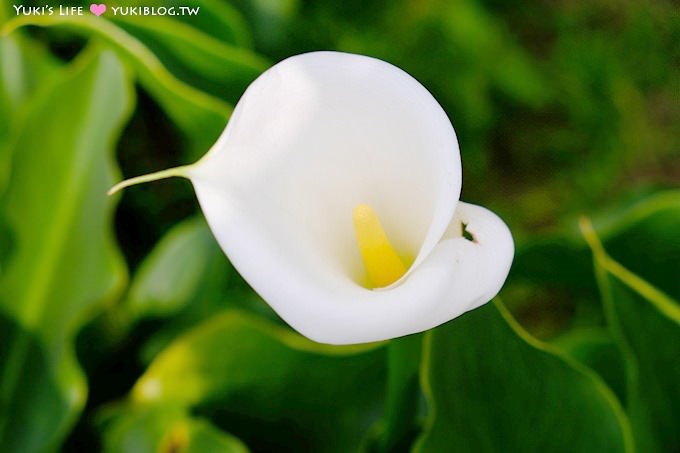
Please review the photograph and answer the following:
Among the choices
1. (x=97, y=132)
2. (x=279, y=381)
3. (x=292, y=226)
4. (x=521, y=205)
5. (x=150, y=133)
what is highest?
(x=292, y=226)

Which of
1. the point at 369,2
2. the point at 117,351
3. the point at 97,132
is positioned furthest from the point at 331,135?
the point at 369,2

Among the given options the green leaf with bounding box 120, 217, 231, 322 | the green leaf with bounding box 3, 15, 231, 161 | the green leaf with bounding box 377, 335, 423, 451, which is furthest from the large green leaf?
the green leaf with bounding box 377, 335, 423, 451

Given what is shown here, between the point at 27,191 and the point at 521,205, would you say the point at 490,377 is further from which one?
the point at 521,205

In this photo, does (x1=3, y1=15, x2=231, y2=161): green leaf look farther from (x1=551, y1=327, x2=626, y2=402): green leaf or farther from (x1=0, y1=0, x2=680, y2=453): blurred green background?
(x1=551, y1=327, x2=626, y2=402): green leaf

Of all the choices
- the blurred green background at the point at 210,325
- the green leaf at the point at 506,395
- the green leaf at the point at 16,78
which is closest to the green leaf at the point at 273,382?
the blurred green background at the point at 210,325

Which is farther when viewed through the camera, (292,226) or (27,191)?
(27,191)

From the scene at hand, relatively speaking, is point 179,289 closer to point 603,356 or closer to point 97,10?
point 97,10
